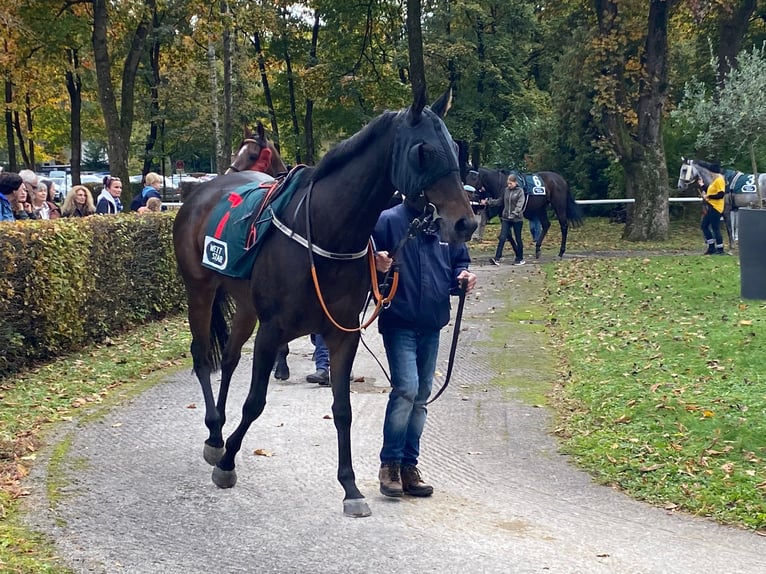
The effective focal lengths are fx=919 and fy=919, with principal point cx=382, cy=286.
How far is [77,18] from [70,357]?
17723 millimetres

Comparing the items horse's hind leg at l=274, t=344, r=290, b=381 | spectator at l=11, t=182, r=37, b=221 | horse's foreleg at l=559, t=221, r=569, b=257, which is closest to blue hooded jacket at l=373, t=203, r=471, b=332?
horse's hind leg at l=274, t=344, r=290, b=381

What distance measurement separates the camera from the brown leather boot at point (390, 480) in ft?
19.0

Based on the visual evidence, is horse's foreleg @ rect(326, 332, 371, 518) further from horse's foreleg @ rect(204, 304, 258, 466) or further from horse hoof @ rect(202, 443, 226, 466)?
horse hoof @ rect(202, 443, 226, 466)

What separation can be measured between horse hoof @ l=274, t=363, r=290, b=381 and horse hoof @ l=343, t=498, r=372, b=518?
14.3 feet

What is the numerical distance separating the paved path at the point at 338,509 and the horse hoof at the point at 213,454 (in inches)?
5.0

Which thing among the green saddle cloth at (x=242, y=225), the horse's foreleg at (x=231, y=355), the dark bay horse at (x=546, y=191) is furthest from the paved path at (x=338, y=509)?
the dark bay horse at (x=546, y=191)

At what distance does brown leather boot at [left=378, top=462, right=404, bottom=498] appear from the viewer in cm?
580

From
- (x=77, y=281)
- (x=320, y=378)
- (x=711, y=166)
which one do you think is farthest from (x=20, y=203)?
(x=711, y=166)

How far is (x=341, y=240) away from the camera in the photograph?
216 inches

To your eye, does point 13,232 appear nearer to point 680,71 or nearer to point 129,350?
point 129,350

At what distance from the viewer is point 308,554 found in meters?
4.89

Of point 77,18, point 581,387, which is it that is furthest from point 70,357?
point 77,18

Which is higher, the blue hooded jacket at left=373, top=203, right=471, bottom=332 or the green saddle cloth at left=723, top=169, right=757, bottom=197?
the green saddle cloth at left=723, top=169, right=757, bottom=197

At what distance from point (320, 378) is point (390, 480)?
3.68m
